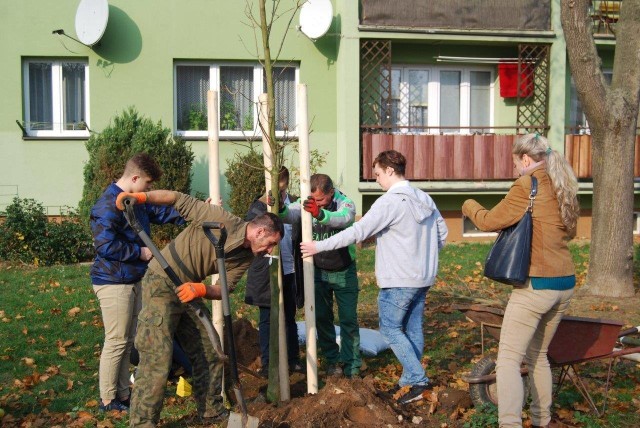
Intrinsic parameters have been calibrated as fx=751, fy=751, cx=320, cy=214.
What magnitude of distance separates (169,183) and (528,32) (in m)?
7.63

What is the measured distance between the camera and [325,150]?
15.0 m

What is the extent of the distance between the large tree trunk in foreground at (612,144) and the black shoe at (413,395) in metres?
5.00

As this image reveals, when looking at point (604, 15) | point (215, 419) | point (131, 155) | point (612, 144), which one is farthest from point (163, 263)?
point (604, 15)

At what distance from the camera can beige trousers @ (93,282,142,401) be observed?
5500 mm

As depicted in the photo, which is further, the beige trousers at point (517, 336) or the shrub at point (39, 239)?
the shrub at point (39, 239)

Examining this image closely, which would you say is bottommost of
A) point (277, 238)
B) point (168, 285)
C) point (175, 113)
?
point (168, 285)

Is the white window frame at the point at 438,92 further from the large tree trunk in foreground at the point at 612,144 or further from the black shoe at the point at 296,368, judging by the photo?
the black shoe at the point at 296,368

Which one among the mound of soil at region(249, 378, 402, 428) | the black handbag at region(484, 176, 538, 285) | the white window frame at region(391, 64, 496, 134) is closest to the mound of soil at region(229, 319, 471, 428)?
the mound of soil at region(249, 378, 402, 428)

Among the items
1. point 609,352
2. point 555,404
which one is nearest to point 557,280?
point 609,352

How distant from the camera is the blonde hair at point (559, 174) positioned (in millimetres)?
4652

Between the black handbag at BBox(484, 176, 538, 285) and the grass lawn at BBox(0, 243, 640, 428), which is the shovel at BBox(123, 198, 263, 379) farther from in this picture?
the black handbag at BBox(484, 176, 538, 285)

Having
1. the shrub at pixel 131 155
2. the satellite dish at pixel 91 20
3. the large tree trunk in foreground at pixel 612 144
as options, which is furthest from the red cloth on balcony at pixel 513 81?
the satellite dish at pixel 91 20

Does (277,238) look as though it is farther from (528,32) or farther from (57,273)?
(528,32)

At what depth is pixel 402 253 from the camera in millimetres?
5508
